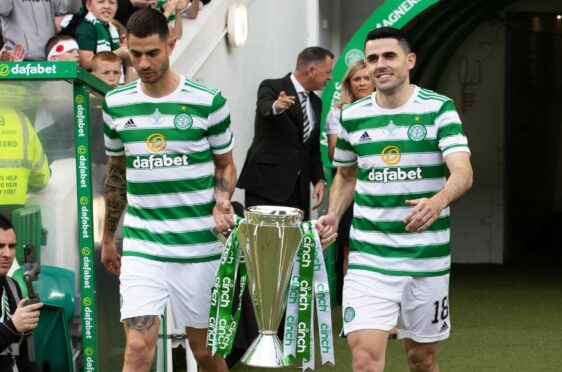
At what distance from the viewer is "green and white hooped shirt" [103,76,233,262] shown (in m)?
6.18

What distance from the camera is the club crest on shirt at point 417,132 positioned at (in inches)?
239

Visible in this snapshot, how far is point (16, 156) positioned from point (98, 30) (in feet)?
9.39

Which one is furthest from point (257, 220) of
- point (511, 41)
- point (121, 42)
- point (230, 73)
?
point (511, 41)

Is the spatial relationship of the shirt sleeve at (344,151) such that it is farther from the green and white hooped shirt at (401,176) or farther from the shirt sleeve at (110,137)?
the shirt sleeve at (110,137)

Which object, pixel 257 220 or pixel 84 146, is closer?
pixel 257 220

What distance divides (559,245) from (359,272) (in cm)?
1130

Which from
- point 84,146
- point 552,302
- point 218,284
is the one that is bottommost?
point 552,302

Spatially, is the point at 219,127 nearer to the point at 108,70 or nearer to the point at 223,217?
the point at 223,217

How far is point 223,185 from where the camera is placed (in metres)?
6.38

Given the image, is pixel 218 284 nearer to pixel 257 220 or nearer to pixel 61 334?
pixel 257 220

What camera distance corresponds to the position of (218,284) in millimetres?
6121

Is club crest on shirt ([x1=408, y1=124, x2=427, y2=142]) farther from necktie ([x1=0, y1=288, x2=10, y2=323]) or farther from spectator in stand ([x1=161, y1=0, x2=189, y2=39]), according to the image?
spectator in stand ([x1=161, y1=0, x2=189, y2=39])

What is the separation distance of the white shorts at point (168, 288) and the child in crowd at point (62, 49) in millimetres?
2493

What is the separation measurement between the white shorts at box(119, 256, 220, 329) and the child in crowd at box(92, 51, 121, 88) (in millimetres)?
2161
